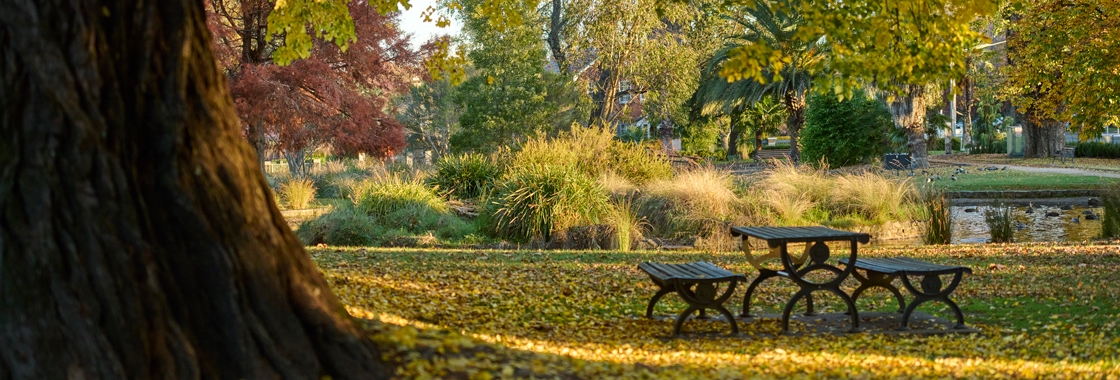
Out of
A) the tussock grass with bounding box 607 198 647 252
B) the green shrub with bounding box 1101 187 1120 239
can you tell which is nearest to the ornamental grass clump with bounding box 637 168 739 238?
the tussock grass with bounding box 607 198 647 252

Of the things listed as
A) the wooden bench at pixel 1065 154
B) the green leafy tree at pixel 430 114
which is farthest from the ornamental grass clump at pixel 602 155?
the green leafy tree at pixel 430 114

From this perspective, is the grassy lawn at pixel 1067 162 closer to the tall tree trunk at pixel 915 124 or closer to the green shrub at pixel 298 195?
the tall tree trunk at pixel 915 124

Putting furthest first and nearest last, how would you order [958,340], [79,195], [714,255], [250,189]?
[714,255] < [958,340] < [250,189] < [79,195]

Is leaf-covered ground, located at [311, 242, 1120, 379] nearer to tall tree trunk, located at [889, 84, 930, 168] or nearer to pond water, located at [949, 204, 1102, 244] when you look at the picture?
pond water, located at [949, 204, 1102, 244]

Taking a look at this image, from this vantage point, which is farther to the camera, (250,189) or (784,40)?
(784,40)

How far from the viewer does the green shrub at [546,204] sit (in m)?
12.7

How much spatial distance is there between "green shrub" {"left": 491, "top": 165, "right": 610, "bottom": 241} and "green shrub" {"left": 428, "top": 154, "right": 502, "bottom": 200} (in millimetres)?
3146

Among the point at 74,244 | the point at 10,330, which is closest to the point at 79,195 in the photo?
the point at 74,244

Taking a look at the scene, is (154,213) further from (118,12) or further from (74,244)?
(118,12)

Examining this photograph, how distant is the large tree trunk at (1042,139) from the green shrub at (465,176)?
23.7 meters

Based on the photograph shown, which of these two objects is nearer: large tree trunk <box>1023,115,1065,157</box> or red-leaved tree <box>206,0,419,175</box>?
red-leaved tree <box>206,0,419,175</box>

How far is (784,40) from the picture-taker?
29312 mm

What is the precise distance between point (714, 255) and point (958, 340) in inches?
190

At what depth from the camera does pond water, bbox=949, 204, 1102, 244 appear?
1373 cm
